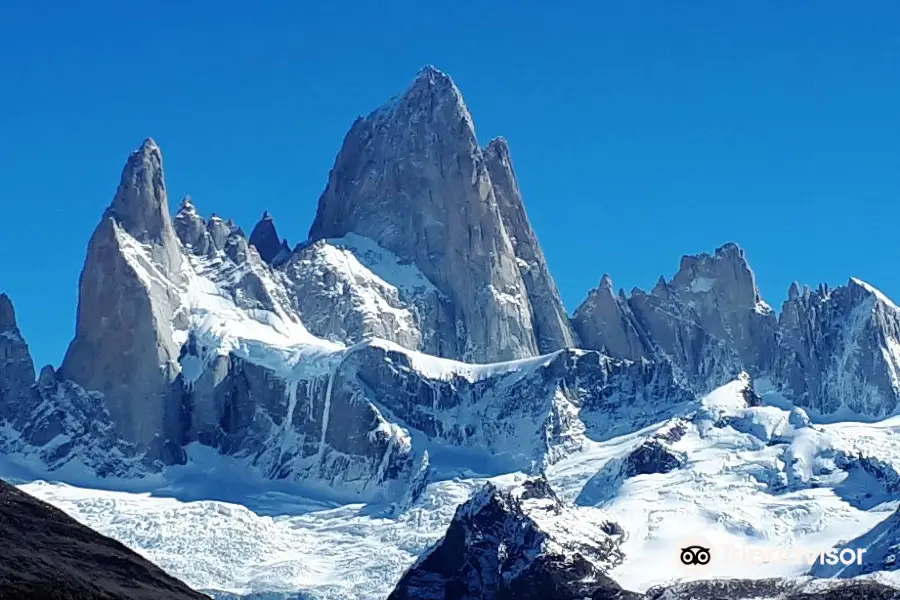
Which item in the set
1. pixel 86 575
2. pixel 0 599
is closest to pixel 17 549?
pixel 86 575

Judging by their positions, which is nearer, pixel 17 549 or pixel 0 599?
pixel 0 599

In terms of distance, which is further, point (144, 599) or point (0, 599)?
point (144, 599)

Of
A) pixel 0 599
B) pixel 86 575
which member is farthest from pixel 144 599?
pixel 0 599

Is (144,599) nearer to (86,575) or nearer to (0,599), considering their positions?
(86,575)

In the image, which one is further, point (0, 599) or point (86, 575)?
point (86, 575)

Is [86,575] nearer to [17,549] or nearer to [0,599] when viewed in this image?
[17,549]
